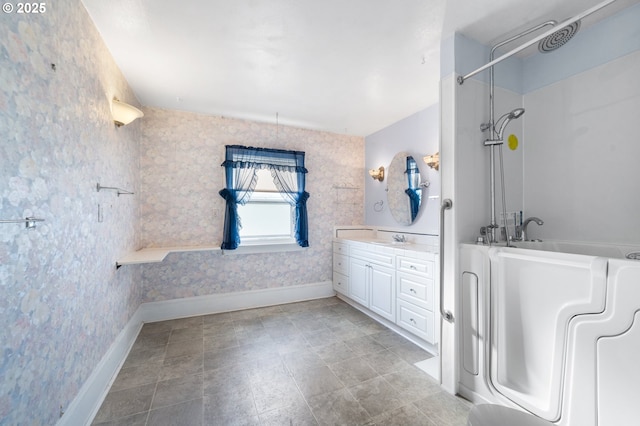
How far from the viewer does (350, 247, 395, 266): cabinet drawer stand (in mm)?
2814

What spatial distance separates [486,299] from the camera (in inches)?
66.7

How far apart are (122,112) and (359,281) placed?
2982 mm

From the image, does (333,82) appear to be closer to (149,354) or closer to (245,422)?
(245,422)

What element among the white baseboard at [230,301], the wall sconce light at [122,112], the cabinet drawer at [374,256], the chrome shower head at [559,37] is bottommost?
the white baseboard at [230,301]

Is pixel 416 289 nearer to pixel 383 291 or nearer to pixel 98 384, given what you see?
pixel 383 291

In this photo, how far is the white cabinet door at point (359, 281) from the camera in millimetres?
3168

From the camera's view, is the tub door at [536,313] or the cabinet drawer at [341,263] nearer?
the tub door at [536,313]

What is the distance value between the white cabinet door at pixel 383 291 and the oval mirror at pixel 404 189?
75cm

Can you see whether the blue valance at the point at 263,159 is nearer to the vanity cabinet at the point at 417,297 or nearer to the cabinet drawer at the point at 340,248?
the cabinet drawer at the point at 340,248

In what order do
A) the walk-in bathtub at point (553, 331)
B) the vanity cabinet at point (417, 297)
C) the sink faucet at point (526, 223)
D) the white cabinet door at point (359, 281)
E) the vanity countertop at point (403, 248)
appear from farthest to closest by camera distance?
1. the white cabinet door at point (359, 281)
2. the vanity countertop at point (403, 248)
3. the vanity cabinet at point (417, 297)
4. the sink faucet at point (526, 223)
5. the walk-in bathtub at point (553, 331)

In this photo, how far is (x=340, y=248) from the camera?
3.76 m

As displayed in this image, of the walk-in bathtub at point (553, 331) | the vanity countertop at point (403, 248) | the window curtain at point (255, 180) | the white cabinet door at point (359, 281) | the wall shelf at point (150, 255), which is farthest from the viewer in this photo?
the window curtain at point (255, 180)

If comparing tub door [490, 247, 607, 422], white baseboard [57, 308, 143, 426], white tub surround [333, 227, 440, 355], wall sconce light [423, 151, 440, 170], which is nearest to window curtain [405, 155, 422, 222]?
wall sconce light [423, 151, 440, 170]

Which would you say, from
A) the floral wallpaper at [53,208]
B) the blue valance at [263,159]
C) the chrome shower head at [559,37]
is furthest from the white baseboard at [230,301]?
the chrome shower head at [559,37]
